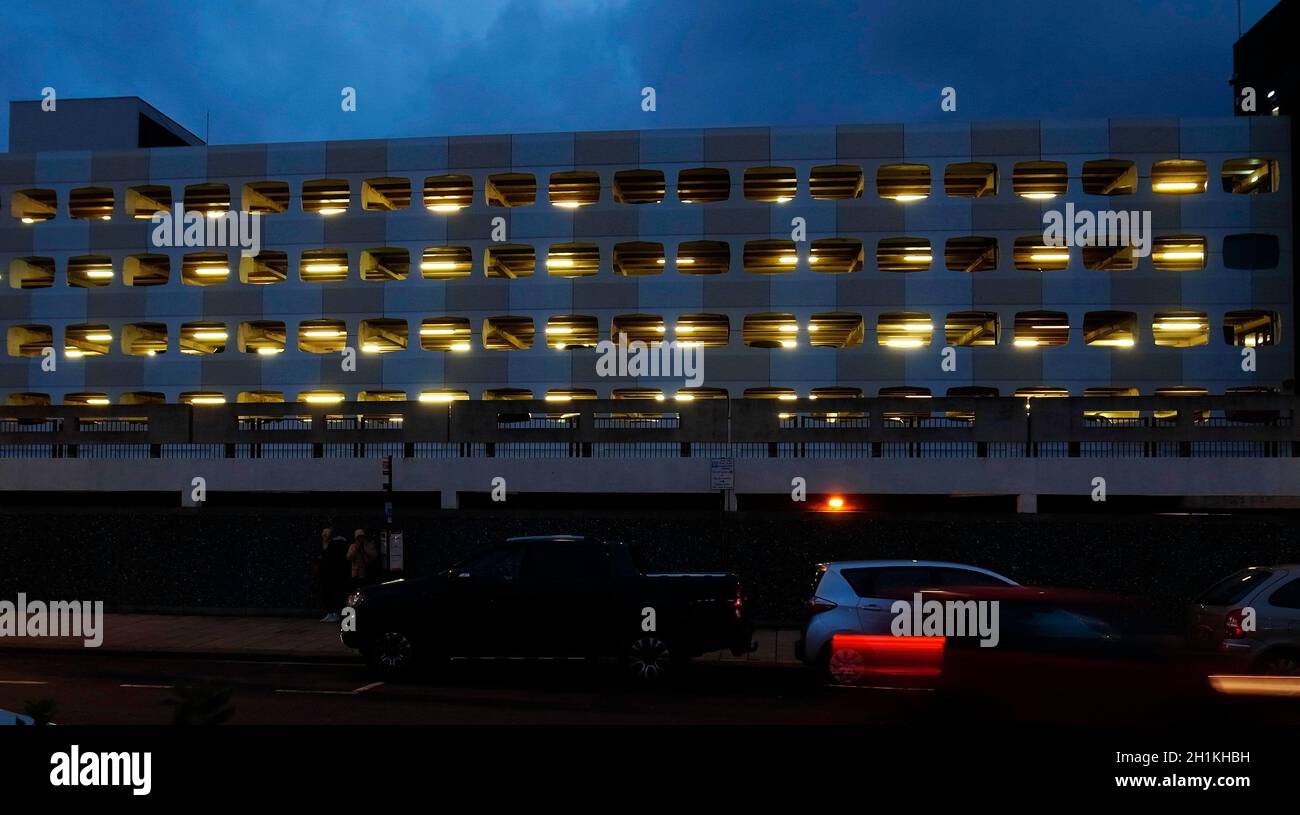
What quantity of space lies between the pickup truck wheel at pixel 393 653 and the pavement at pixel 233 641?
6.74ft

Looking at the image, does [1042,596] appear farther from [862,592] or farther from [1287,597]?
[1287,597]

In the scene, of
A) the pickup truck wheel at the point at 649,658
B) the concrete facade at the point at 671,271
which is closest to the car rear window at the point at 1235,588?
the pickup truck wheel at the point at 649,658

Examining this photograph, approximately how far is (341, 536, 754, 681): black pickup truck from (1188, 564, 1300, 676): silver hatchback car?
224 inches

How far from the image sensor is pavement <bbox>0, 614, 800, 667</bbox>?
1540cm

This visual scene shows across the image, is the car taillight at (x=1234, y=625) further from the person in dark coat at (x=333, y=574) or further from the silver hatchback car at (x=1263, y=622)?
the person in dark coat at (x=333, y=574)

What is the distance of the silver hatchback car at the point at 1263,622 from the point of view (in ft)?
37.4

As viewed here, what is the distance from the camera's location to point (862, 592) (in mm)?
12383

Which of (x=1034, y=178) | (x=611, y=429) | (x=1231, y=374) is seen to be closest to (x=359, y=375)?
(x=611, y=429)

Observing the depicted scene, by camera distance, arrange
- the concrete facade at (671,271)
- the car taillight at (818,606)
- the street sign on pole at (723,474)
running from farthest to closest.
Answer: the concrete facade at (671,271)
the street sign on pole at (723,474)
the car taillight at (818,606)

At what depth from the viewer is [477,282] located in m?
34.6

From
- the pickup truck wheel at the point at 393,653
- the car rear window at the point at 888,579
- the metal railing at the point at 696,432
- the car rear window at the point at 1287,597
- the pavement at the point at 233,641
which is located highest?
the metal railing at the point at 696,432

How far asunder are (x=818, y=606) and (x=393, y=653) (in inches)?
222

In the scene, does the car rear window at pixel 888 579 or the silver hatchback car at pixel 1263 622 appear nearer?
the silver hatchback car at pixel 1263 622
